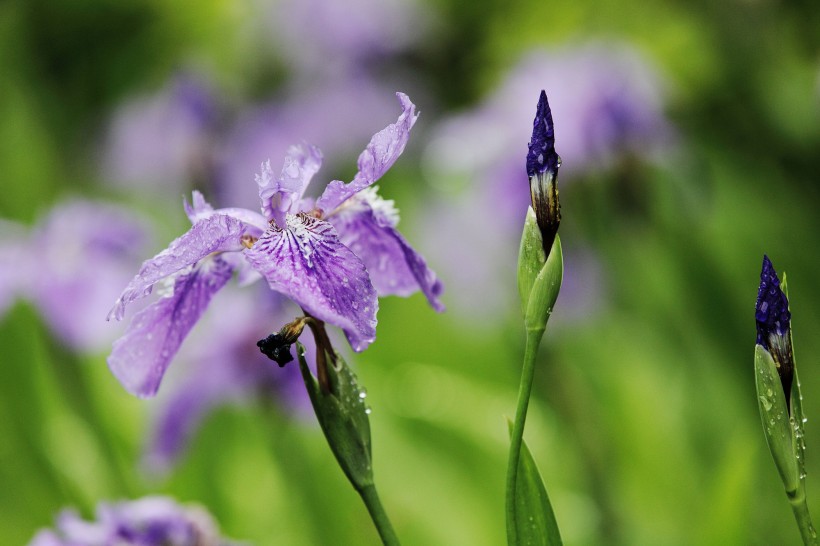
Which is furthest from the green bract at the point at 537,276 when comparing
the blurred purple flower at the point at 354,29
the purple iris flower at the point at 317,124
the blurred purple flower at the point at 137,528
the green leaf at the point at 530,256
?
the blurred purple flower at the point at 354,29

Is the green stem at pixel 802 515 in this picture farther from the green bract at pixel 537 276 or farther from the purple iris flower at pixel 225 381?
the purple iris flower at pixel 225 381

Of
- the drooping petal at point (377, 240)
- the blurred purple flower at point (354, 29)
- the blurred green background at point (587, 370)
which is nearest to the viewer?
the drooping petal at point (377, 240)

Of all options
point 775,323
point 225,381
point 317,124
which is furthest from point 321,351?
point 317,124

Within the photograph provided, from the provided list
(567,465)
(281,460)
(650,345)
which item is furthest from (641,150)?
(281,460)

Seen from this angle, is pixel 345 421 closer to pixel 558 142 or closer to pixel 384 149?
pixel 384 149

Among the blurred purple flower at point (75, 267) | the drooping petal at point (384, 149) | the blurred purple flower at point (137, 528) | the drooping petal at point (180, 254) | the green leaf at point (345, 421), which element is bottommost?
the green leaf at point (345, 421)

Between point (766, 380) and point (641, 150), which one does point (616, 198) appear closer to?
point (641, 150)

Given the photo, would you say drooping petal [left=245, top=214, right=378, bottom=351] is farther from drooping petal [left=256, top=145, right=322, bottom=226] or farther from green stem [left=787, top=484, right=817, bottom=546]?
green stem [left=787, top=484, right=817, bottom=546]
